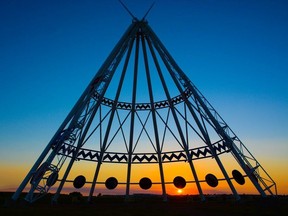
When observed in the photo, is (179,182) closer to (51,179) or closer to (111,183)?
(111,183)

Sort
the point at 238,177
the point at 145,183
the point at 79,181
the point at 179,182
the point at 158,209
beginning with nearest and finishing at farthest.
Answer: the point at 158,209 → the point at 238,177 → the point at 79,181 → the point at 179,182 → the point at 145,183

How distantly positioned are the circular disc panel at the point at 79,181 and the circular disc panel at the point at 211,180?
59.7 feet

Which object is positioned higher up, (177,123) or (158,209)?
(177,123)

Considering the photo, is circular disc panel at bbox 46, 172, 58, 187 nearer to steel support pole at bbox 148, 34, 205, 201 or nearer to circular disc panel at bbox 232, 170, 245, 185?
steel support pole at bbox 148, 34, 205, 201

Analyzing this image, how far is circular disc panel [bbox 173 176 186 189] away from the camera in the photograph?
38688mm

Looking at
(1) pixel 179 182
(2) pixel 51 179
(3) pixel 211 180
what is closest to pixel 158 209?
(2) pixel 51 179

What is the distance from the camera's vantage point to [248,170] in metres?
30.6

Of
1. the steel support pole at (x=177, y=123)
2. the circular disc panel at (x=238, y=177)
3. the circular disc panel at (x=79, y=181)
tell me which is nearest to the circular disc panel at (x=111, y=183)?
the circular disc panel at (x=79, y=181)

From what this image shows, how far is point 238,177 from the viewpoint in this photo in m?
32.5

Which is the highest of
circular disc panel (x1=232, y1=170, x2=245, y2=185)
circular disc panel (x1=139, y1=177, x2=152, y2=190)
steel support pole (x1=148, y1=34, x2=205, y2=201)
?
steel support pole (x1=148, y1=34, x2=205, y2=201)

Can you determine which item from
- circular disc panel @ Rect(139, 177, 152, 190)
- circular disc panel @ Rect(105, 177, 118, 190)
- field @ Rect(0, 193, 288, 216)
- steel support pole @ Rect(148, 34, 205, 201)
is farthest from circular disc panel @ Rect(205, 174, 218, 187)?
circular disc panel @ Rect(105, 177, 118, 190)

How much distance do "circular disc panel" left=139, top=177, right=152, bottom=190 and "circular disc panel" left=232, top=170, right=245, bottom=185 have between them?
13.3m

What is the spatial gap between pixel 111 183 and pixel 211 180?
596 inches

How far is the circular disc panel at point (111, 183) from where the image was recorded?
128 feet
